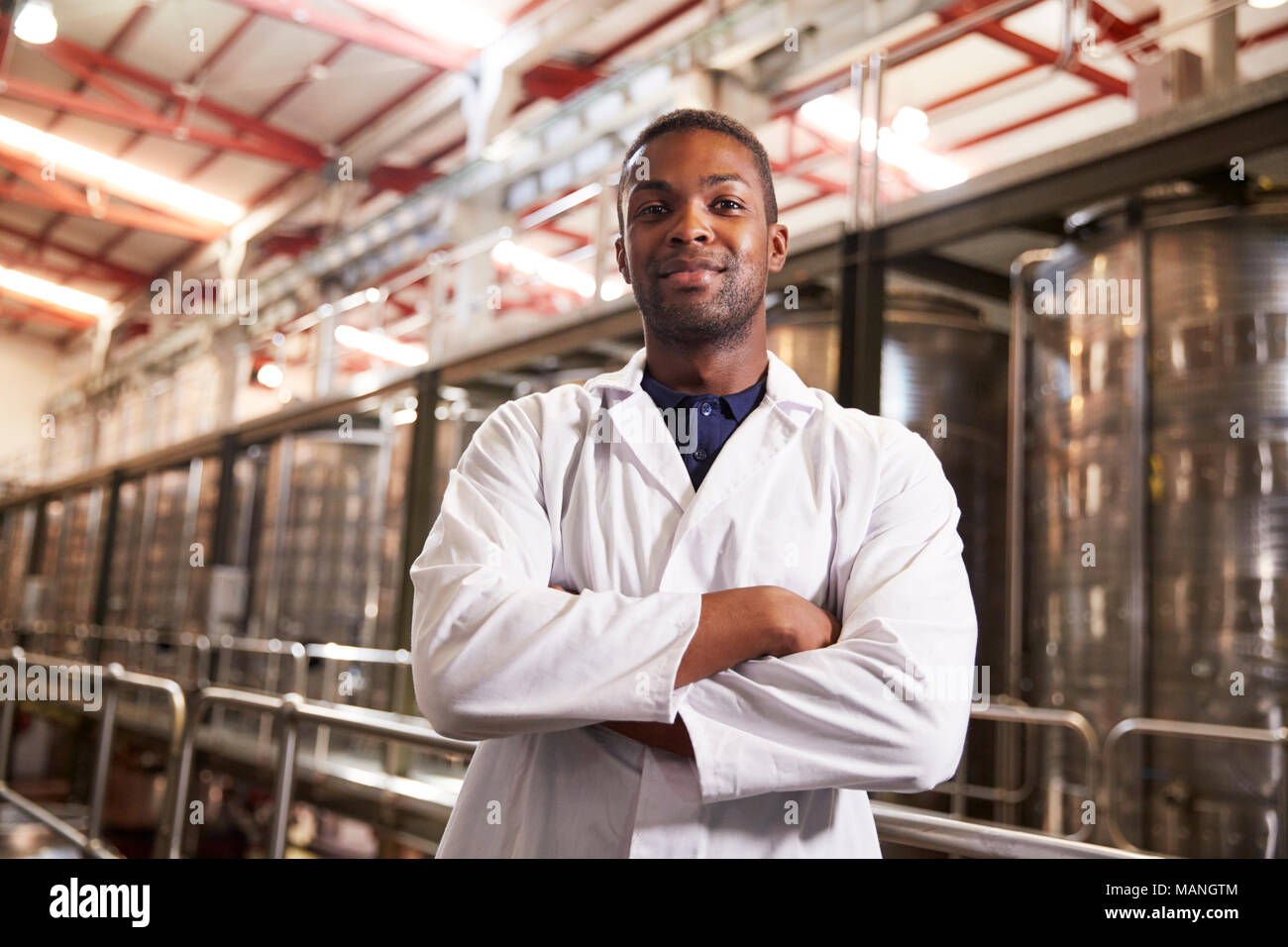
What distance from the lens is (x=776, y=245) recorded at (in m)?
1.83

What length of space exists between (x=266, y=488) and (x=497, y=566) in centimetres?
1164

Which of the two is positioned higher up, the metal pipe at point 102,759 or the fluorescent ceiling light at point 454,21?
the fluorescent ceiling light at point 454,21

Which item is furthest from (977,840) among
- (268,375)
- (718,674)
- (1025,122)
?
(1025,122)

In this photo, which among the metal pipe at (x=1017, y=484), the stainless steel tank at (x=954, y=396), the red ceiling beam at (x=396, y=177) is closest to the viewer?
the metal pipe at (x=1017, y=484)

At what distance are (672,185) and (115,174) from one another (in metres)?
16.0

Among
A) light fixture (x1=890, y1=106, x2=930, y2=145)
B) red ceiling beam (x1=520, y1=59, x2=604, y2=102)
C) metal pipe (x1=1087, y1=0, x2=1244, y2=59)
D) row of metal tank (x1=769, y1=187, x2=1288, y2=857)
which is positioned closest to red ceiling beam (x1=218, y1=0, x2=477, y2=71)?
red ceiling beam (x1=520, y1=59, x2=604, y2=102)

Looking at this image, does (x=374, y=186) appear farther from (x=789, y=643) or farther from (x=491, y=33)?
(x=789, y=643)

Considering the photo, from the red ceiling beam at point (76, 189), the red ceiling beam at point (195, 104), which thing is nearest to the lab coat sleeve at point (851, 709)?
the red ceiling beam at point (195, 104)

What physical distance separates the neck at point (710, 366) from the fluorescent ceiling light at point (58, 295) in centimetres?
2100

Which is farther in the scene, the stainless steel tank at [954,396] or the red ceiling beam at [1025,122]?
the red ceiling beam at [1025,122]

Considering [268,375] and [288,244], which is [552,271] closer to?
[288,244]

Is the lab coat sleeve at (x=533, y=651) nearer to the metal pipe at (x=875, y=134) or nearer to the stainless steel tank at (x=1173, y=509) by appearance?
the metal pipe at (x=875, y=134)

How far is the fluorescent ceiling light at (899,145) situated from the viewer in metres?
12.1

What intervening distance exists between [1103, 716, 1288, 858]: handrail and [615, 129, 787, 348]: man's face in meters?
3.57
